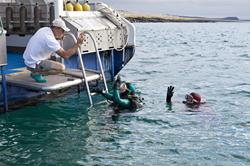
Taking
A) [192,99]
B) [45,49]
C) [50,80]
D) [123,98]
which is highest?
[45,49]

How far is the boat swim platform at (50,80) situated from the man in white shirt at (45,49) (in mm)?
188

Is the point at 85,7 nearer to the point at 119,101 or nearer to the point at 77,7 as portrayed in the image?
the point at 77,7

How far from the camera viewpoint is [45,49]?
11.6 meters

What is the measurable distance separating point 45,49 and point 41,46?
12 cm

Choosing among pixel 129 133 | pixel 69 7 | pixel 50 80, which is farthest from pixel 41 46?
pixel 69 7

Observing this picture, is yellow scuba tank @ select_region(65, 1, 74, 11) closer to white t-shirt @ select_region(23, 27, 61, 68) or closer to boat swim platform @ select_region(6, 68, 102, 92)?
boat swim platform @ select_region(6, 68, 102, 92)

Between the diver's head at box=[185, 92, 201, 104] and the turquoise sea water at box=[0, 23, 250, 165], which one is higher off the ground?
the diver's head at box=[185, 92, 201, 104]

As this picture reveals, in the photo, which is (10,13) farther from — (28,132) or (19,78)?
(28,132)

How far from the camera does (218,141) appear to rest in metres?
10.6

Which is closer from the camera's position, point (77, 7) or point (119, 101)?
point (119, 101)

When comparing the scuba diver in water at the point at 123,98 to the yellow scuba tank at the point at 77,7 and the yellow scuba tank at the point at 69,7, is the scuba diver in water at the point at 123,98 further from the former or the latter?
the yellow scuba tank at the point at 77,7

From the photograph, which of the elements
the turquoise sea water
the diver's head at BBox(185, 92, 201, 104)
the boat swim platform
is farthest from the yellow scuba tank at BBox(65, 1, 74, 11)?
the diver's head at BBox(185, 92, 201, 104)

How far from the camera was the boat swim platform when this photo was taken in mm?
11148

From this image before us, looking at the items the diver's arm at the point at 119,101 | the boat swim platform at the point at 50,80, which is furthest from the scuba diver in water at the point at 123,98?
the boat swim platform at the point at 50,80
